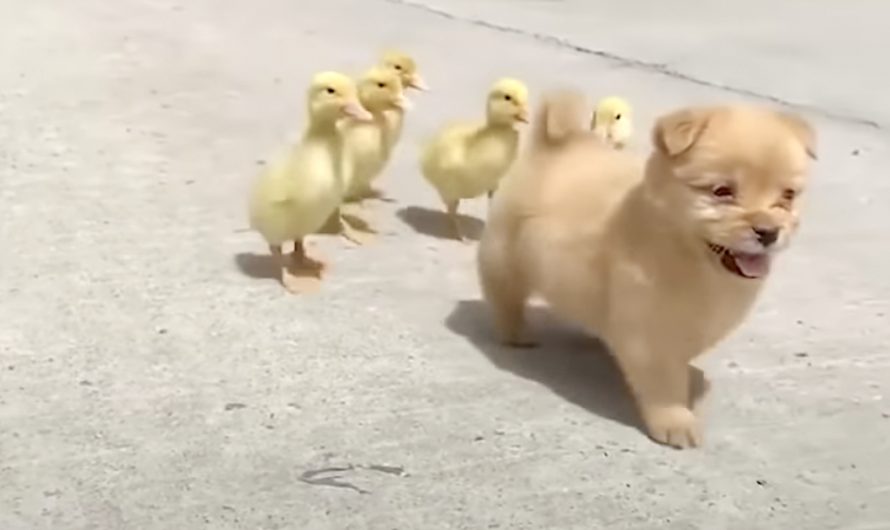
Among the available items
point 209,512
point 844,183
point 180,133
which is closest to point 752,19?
point 844,183

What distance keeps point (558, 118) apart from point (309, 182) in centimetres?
38

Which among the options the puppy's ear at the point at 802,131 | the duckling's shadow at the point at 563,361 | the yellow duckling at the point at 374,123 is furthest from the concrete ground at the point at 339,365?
the puppy's ear at the point at 802,131

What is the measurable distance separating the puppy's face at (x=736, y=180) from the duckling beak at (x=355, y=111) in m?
0.60

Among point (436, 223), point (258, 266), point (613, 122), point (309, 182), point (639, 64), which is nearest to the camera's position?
point (309, 182)

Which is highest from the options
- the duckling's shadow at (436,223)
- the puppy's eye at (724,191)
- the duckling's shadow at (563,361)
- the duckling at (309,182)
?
the puppy's eye at (724,191)

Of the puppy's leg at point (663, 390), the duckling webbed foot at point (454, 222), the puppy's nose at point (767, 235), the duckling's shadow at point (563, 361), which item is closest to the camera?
the puppy's nose at point (767, 235)

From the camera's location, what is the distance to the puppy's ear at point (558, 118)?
1795 millimetres

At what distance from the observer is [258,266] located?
6.97ft

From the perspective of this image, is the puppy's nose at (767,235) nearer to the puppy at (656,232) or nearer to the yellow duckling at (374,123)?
the puppy at (656,232)

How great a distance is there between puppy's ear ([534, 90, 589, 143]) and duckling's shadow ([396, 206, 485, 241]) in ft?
1.57

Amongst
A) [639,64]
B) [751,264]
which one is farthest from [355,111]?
[639,64]

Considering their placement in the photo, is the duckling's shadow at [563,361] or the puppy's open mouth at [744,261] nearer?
the puppy's open mouth at [744,261]

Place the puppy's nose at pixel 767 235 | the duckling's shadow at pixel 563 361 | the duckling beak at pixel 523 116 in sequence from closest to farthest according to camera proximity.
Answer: the puppy's nose at pixel 767 235, the duckling's shadow at pixel 563 361, the duckling beak at pixel 523 116

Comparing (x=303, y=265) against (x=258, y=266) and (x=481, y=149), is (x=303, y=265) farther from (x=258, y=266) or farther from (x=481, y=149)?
(x=481, y=149)
